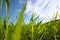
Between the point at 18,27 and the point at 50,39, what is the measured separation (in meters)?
2.43

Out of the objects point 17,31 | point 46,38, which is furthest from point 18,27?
point 46,38

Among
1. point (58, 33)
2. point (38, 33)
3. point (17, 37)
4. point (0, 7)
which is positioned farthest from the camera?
point (58, 33)

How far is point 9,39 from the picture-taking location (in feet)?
2.77

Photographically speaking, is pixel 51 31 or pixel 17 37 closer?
pixel 17 37

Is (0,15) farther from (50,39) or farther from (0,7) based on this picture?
(50,39)

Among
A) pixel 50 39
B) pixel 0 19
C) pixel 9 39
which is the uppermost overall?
pixel 0 19

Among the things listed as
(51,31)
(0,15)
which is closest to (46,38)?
(51,31)

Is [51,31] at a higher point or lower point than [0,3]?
lower

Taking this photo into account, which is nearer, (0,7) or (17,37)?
(17,37)

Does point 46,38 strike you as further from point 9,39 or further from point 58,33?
point 9,39

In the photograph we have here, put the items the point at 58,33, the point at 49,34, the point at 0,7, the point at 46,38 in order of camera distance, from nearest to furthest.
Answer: the point at 0,7 < the point at 46,38 < the point at 49,34 < the point at 58,33

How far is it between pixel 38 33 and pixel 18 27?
1169 millimetres

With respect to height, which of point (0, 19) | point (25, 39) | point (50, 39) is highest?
point (0, 19)

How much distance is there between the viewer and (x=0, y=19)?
35.9 inches
